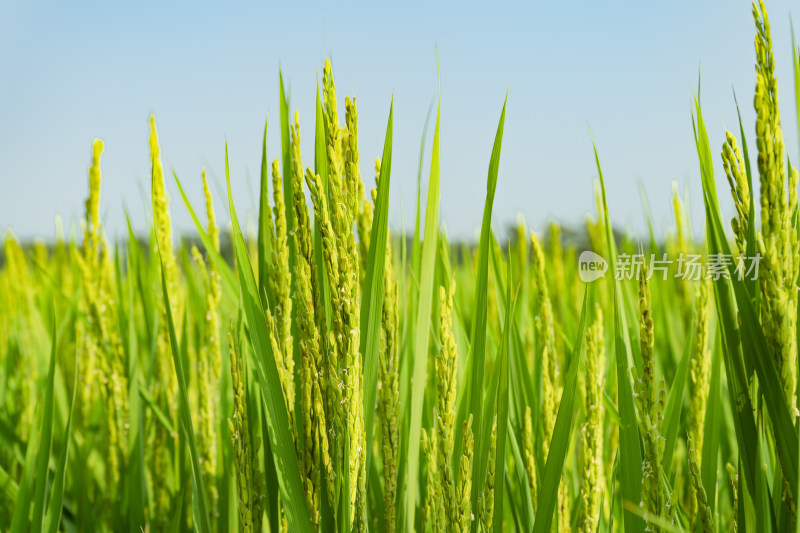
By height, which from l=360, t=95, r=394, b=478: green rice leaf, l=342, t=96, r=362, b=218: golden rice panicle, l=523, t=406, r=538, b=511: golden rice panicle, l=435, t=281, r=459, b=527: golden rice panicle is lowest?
l=523, t=406, r=538, b=511: golden rice panicle

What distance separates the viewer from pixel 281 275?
827 millimetres

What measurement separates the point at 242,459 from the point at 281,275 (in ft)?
0.85

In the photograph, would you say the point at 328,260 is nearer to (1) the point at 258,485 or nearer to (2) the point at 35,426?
(1) the point at 258,485

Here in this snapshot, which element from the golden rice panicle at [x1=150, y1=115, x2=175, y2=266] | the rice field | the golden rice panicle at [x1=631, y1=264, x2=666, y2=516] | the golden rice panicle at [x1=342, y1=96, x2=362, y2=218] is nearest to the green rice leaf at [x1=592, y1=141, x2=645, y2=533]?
the rice field

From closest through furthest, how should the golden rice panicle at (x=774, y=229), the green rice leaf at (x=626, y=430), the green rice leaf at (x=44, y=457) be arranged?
the golden rice panicle at (x=774, y=229) → the green rice leaf at (x=626, y=430) → the green rice leaf at (x=44, y=457)

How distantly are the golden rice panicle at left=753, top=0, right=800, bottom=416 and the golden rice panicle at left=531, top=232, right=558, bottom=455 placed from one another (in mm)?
442

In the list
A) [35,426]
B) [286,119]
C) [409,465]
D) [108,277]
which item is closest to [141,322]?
[108,277]

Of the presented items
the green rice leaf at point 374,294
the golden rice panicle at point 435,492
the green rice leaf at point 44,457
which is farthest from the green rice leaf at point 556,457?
the green rice leaf at point 44,457

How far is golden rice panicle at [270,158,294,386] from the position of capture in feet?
2.70

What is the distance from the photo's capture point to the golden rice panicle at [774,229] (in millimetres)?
679

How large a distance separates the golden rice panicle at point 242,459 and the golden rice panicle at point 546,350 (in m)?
0.52

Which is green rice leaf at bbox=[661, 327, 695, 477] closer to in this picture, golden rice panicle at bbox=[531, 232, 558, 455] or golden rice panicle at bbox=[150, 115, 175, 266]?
golden rice panicle at bbox=[531, 232, 558, 455]

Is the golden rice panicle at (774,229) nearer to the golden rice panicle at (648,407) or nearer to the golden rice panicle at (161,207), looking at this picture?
the golden rice panicle at (648,407)

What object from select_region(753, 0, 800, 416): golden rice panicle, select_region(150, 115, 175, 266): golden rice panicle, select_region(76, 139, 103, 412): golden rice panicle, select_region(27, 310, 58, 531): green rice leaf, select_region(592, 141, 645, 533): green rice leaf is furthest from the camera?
select_region(76, 139, 103, 412): golden rice panicle
